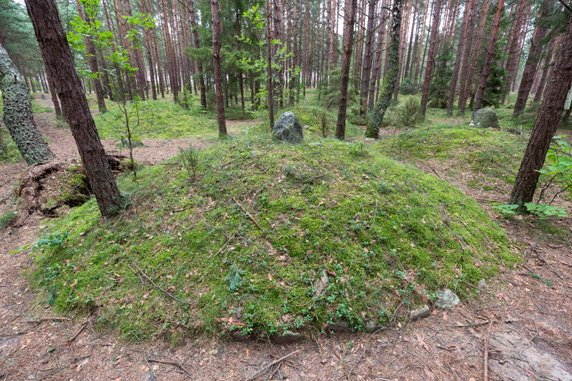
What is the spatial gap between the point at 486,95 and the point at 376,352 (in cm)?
1976

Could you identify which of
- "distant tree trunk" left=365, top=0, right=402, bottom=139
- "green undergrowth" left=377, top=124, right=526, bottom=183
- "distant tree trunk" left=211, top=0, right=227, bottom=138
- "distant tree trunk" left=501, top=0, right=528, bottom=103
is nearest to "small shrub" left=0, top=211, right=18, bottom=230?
"distant tree trunk" left=211, top=0, right=227, bottom=138

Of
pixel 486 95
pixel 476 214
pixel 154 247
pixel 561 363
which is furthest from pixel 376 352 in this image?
Answer: pixel 486 95

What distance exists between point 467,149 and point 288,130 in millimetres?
5441

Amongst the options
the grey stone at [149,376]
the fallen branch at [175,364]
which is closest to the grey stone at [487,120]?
the fallen branch at [175,364]

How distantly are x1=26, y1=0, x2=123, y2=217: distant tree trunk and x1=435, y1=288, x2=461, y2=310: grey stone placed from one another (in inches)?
189

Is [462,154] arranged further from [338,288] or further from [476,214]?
[338,288]

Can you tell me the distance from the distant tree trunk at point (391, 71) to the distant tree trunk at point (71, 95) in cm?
891

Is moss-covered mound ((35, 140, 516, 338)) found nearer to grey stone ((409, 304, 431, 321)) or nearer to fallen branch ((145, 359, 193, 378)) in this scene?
grey stone ((409, 304, 431, 321))

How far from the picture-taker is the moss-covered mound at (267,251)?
2797 millimetres

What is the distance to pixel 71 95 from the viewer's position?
337 cm

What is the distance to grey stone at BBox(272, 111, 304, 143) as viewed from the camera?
6230mm

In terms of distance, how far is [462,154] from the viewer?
7.34 metres

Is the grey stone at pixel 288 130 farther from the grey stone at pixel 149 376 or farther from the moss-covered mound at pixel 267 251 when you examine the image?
the grey stone at pixel 149 376

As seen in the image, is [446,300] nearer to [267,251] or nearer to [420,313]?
[420,313]
